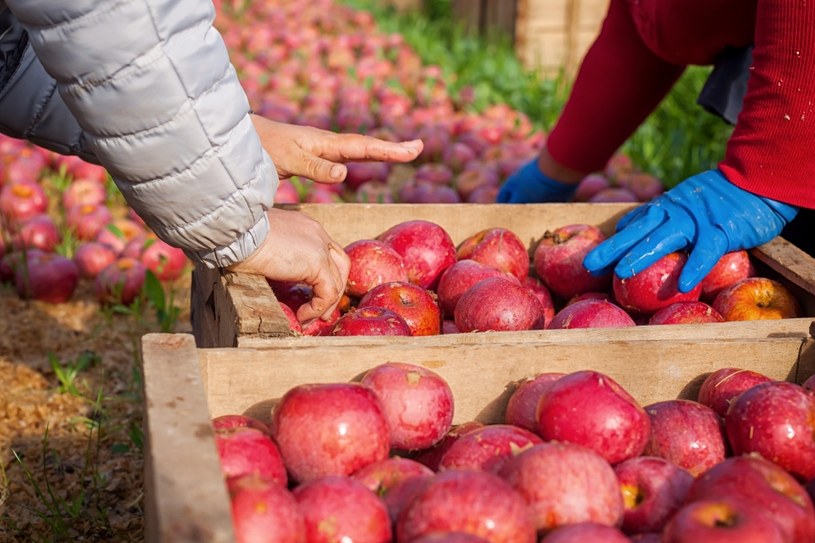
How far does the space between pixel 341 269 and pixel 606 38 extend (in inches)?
71.0

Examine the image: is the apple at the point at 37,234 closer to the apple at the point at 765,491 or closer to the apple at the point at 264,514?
the apple at the point at 264,514

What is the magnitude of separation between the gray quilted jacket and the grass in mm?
3318

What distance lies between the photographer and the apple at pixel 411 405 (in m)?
1.58

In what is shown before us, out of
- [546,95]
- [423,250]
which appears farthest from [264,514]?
[546,95]

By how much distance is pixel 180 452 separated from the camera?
1.26 m

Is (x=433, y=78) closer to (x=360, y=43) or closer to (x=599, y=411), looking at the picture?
(x=360, y=43)

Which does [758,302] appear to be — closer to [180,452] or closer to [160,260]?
[180,452]

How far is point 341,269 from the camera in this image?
2.17 m

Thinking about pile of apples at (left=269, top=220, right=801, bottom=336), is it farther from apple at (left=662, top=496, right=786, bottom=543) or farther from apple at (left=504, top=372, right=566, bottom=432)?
apple at (left=662, top=496, right=786, bottom=543)

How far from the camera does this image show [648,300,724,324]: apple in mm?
2131

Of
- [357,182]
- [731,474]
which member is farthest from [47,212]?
[731,474]

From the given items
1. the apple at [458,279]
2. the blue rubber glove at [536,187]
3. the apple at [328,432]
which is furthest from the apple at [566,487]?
the blue rubber glove at [536,187]

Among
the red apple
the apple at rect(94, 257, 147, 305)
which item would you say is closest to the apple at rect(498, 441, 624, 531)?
the red apple

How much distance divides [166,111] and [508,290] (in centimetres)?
85
